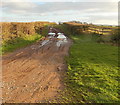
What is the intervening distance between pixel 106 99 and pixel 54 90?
7.72 feet

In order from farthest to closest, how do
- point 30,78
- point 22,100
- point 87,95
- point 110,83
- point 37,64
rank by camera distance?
point 37,64, point 30,78, point 110,83, point 87,95, point 22,100

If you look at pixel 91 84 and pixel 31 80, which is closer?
pixel 91 84

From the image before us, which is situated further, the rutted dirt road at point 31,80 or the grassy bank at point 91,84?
the rutted dirt road at point 31,80

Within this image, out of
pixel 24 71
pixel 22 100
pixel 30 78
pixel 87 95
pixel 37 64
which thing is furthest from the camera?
pixel 37 64

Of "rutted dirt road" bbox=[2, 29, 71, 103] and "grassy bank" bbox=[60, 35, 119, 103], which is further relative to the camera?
"rutted dirt road" bbox=[2, 29, 71, 103]

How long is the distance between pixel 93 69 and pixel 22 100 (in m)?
5.16

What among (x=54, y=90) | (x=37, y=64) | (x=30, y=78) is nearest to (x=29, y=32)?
(x=37, y=64)

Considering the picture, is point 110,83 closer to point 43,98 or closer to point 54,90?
point 54,90

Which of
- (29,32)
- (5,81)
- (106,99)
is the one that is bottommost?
(106,99)

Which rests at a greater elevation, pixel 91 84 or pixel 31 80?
pixel 31 80

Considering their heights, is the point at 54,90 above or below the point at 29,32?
below

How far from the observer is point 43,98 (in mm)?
5555

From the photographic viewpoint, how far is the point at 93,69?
28.8ft

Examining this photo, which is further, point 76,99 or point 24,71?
point 24,71
